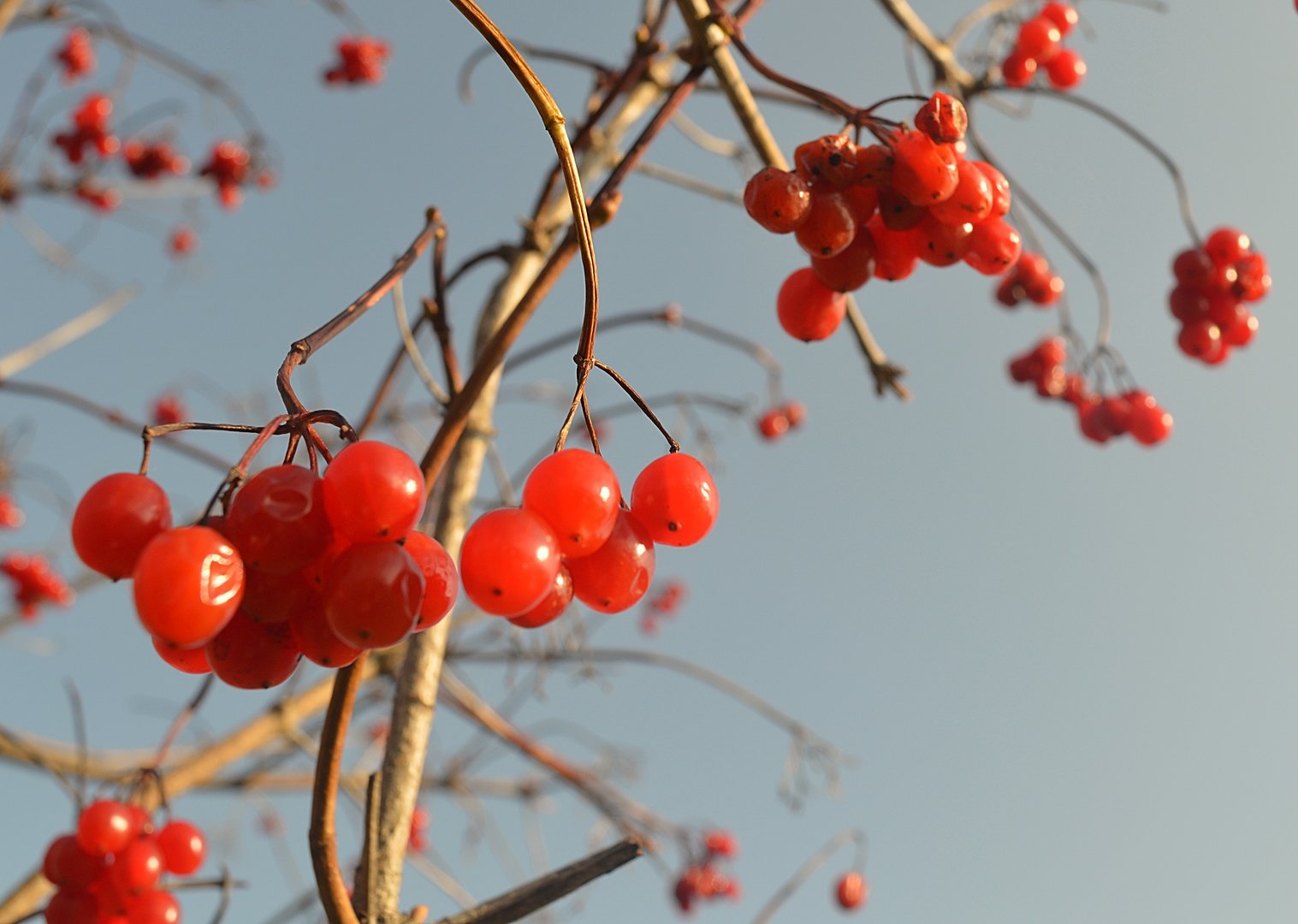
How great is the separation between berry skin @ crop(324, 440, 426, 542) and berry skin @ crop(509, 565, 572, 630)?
0.17m

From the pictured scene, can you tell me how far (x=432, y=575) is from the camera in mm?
725

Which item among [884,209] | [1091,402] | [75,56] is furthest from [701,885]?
[75,56]

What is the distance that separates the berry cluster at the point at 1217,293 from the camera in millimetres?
2148

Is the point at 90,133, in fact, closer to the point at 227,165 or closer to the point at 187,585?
the point at 227,165

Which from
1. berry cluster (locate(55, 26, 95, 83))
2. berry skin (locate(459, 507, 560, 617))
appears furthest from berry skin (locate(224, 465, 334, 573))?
berry cluster (locate(55, 26, 95, 83))

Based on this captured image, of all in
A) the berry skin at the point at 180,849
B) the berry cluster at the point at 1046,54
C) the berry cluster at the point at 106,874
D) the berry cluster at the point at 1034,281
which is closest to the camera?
the berry cluster at the point at 106,874

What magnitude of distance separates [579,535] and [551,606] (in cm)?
9

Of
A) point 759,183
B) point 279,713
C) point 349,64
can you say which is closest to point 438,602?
point 759,183

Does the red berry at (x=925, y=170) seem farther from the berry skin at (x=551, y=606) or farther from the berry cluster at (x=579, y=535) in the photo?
the berry skin at (x=551, y=606)

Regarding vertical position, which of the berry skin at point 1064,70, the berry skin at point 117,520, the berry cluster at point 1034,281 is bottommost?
the berry skin at point 117,520

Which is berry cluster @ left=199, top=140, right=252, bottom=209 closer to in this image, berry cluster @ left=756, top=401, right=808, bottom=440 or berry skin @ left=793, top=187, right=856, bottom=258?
berry cluster @ left=756, top=401, right=808, bottom=440

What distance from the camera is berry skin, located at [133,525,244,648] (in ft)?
2.06

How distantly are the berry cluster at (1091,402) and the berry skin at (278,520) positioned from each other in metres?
2.40

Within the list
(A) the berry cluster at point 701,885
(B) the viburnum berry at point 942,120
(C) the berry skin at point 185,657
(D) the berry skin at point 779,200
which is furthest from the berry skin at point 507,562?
(A) the berry cluster at point 701,885
